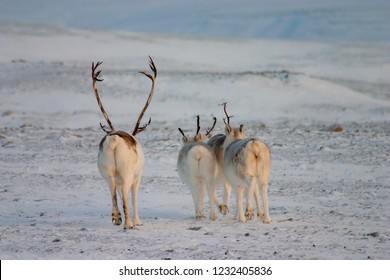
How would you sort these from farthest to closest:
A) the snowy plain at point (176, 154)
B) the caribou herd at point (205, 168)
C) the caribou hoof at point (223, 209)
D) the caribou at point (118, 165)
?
the caribou hoof at point (223, 209) < the caribou herd at point (205, 168) < the caribou at point (118, 165) < the snowy plain at point (176, 154)

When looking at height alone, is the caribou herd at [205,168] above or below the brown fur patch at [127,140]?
below

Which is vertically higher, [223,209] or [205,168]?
[205,168]

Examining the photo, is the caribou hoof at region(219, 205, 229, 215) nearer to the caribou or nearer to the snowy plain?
the snowy plain

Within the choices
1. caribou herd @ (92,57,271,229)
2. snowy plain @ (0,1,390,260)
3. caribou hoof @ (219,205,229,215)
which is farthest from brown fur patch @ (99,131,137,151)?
caribou hoof @ (219,205,229,215)

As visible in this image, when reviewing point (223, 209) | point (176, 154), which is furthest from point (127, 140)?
point (176, 154)

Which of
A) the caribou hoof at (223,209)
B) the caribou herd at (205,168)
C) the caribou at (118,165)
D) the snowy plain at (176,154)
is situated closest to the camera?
the snowy plain at (176,154)

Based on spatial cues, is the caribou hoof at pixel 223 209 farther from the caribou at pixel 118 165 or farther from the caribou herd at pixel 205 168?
the caribou at pixel 118 165

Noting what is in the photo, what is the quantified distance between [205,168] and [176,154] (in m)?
7.36

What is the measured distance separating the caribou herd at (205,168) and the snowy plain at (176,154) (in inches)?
13.5

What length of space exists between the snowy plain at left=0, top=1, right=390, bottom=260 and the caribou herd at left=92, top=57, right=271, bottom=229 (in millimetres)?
342

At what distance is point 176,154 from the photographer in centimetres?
2019

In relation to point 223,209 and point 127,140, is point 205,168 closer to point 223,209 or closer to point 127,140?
point 223,209

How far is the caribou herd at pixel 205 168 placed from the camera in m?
11.8

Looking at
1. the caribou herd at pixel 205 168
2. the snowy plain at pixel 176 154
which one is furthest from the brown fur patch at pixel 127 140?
the snowy plain at pixel 176 154
